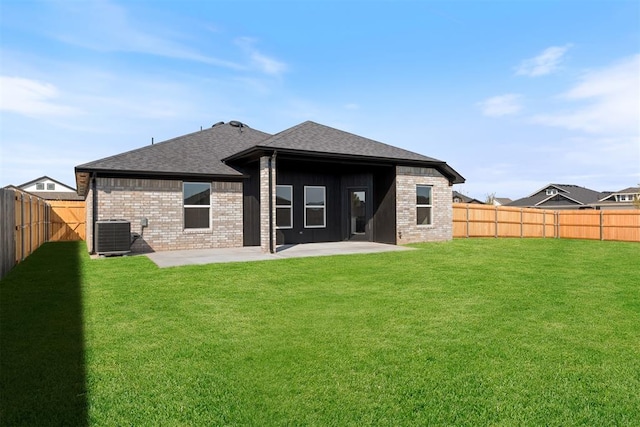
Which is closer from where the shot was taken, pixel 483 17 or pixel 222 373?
pixel 222 373

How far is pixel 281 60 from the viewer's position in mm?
14812

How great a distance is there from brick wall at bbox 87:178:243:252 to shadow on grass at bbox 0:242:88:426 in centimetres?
521

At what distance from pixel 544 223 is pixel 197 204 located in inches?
746

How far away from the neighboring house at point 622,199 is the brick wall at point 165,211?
43527 millimetres

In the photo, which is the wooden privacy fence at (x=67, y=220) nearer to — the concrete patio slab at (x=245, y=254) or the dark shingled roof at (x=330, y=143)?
the concrete patio slab at (x=245, y=254)

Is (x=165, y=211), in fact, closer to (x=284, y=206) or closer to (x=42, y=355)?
(x=284, y=206)

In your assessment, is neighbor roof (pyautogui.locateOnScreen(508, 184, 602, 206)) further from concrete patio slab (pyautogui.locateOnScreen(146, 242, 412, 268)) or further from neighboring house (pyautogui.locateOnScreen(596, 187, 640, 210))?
concrete patio slab (pyautogui.locateOnScreen(146, 242, 412, 268))

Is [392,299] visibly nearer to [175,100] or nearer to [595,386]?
[595,386]

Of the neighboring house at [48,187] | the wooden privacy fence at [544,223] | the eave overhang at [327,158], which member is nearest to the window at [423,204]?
the eave overhang at [327,158]

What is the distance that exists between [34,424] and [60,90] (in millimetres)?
11725

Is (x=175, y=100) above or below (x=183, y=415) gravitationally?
above

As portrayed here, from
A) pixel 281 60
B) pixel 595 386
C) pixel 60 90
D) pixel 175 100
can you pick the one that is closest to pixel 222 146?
pixel 175 100

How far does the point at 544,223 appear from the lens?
21781 millimetres

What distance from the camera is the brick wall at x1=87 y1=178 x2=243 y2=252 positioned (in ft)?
41.6
